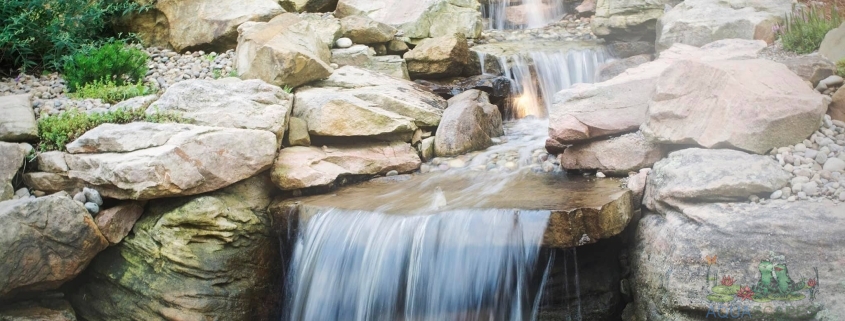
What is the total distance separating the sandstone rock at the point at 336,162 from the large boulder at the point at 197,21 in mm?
3005

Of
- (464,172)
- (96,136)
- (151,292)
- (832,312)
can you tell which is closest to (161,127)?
(96,136)

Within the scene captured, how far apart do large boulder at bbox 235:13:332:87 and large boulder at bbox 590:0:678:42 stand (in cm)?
480

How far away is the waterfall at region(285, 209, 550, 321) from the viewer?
426cm

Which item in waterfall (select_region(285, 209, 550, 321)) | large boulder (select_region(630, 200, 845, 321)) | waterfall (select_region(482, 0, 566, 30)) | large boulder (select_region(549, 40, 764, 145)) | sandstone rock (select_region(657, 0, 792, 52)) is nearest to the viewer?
large boulder (select_region(630, 200, 845, 321))

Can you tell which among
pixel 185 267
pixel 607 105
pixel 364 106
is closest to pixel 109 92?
pixel 185 267

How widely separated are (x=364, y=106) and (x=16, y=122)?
121 inches

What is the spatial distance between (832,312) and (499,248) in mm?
1959

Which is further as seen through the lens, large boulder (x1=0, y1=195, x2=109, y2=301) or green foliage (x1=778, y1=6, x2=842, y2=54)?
green foliage (x1=778, y1=6, x2=842, y2=54)

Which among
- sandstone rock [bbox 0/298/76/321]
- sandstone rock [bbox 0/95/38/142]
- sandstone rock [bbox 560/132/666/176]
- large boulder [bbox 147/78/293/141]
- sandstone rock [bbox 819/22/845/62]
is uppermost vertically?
sandstone rock [bbox 819/22/845/62]

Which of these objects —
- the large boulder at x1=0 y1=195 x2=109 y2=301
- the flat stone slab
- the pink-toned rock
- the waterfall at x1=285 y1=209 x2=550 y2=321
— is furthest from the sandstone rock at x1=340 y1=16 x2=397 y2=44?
the large boulder at x1=0 y1=195 x2=109 y2=301

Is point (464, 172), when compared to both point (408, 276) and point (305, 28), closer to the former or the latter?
point (408, 276)

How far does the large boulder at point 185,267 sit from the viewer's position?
4914 mm

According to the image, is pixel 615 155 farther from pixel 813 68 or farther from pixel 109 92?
pixel 109 92

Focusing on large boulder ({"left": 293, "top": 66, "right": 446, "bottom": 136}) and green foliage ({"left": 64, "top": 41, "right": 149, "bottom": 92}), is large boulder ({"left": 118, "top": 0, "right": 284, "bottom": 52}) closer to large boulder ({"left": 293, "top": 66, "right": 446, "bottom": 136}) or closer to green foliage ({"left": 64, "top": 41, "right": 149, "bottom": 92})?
green foliage ({"left": 64, "top": 41, "right": 149, "bottom": 92})
